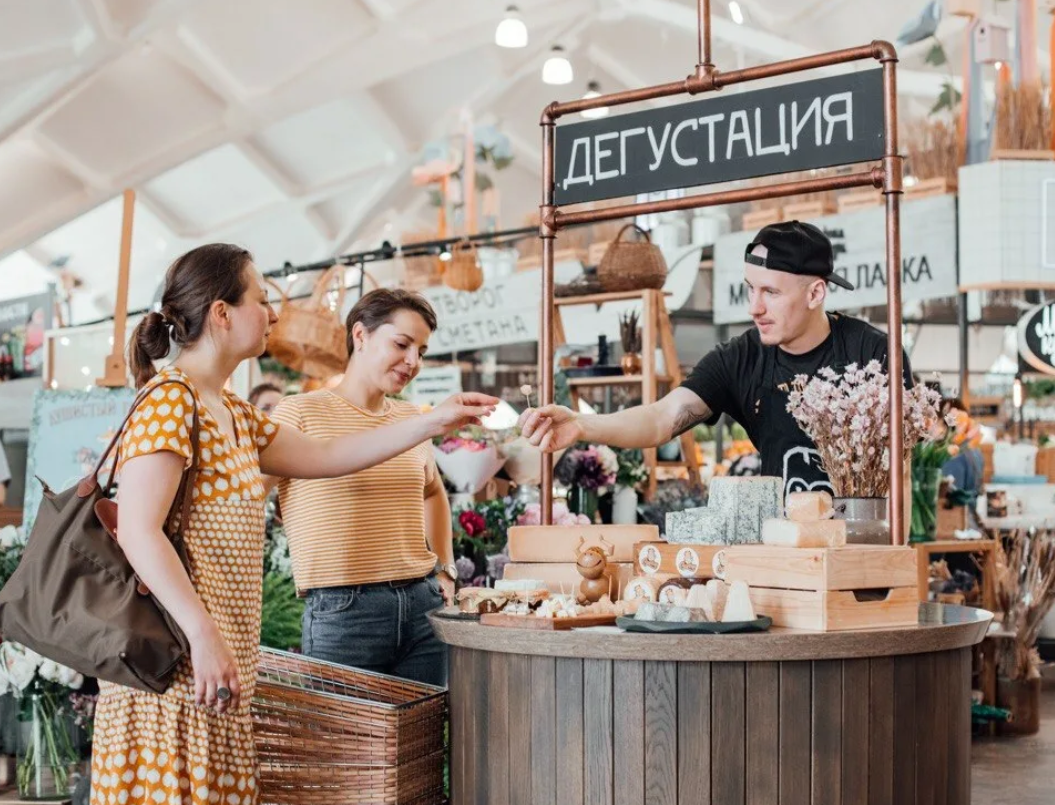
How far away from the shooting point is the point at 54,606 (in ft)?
7.98

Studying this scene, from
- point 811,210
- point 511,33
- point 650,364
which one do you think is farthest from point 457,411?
point 511,33

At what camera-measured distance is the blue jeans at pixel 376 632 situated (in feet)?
10.9

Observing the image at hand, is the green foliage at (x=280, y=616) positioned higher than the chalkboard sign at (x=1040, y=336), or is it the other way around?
the chalkboard sign at (x=1040, y=336)

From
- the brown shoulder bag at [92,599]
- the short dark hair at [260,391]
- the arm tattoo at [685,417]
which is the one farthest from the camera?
the short dark hair at [260,391]

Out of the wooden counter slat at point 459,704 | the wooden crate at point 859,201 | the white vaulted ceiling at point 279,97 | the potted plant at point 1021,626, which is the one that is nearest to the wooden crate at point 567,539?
the wooden counter slat at point 459,704

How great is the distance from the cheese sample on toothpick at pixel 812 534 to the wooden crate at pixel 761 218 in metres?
6.81

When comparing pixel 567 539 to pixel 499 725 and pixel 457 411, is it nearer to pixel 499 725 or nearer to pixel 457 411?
pixel 457 411

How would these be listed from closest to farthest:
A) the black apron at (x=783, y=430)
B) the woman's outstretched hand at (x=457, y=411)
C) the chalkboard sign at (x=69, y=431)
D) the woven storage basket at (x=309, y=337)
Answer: the woman's outstretched hand at (x=457, y=411) < the black apron at (x=783, y=430) < the chalkboard sign at (x=69, y=431) < the woven storage basket at (x=309, y=337)

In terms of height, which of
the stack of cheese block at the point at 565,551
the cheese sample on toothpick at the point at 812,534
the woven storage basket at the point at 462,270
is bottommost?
the stack of cheese block at the point at 565,551

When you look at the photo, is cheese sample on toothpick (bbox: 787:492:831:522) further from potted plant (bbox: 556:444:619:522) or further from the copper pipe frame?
potted plant (bbox: 556:444:619:522)

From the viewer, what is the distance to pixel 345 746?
2.88m

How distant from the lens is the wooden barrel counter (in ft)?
7.90

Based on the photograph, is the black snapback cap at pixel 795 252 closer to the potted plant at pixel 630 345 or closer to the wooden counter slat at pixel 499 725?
the wooden counter slat at pixel 499 725

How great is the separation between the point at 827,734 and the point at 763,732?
119 millimetres
